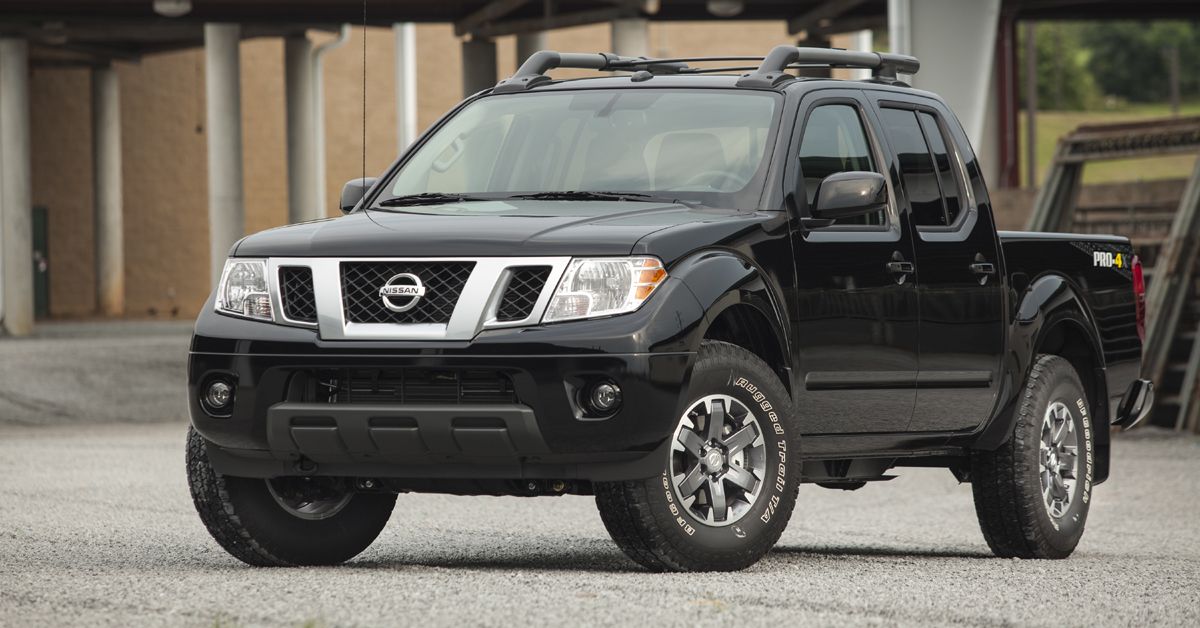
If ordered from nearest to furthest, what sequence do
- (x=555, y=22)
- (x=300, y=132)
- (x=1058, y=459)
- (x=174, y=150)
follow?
(x=1058, y=459) < (x=555, y=22) < (x=300, y=132) < (x=174, y=150)

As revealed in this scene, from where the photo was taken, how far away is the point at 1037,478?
9383 mm

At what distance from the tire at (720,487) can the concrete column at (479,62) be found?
31.5m

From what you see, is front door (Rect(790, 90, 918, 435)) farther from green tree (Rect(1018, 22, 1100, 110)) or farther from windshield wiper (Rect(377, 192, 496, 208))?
green tree (Rect(1018, 22, 1100, 110))

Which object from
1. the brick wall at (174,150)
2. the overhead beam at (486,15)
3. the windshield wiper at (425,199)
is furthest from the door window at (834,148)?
the brick wall at (174,150)

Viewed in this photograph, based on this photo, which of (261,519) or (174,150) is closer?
(261,519)

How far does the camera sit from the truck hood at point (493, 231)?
6895mm

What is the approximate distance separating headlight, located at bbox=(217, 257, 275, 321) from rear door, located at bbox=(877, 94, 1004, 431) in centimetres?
286

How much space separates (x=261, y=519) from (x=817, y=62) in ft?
10.3

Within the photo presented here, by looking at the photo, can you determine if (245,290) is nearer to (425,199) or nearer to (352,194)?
(425,199)

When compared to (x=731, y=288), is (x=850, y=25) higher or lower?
higher

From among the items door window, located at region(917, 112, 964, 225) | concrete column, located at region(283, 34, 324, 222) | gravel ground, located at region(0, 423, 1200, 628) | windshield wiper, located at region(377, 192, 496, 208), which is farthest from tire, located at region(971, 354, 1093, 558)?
concrete column, located at region(283, 34, 324, 222)

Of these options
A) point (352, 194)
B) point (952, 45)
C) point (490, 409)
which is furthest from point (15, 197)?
point (490, 409)

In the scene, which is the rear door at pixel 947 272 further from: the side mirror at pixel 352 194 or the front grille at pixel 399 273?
the front grille at pixel 399 273

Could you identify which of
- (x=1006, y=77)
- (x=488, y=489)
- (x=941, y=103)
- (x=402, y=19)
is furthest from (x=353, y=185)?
(x=1006, y=77)
